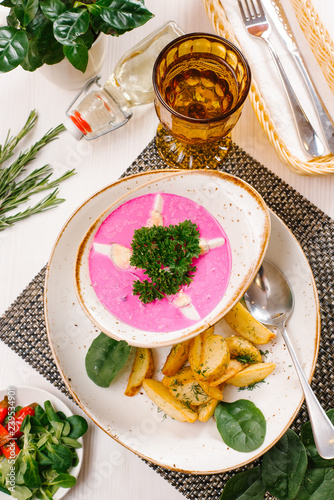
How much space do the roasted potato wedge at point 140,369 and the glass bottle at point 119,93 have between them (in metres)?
0.67

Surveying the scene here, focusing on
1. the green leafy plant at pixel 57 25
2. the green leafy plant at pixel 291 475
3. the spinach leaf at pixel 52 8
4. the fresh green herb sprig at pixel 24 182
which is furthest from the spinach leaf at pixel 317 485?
the spinach leaf at pixel 52 8

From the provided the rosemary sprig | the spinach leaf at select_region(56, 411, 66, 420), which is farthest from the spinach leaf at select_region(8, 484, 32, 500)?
the rosemary sprig

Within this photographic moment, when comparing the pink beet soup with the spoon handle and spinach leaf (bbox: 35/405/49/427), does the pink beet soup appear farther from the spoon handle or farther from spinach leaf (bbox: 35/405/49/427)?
spinach leaf (bbox: 35/405/49/427)

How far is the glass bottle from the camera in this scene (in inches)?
54.0

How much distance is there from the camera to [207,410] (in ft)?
4.10

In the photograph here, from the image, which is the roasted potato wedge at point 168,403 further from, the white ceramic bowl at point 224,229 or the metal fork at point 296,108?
the metal fork at point 296,108

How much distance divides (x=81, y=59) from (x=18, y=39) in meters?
0.15

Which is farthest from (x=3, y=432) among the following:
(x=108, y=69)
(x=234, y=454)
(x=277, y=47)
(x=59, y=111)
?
(x=277, y=47)

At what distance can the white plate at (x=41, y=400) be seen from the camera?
132 centimetres

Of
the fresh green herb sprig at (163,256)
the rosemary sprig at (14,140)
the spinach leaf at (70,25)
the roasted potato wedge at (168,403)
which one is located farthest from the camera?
the rosemary sprig at (14,140)

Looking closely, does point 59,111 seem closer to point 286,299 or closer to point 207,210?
point 207,210

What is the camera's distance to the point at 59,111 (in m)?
1.46

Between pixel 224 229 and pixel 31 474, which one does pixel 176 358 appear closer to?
pixel 224 229

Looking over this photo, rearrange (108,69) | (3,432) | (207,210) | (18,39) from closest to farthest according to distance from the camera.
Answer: (18,39), (207,210), (3,432), (108,69)
